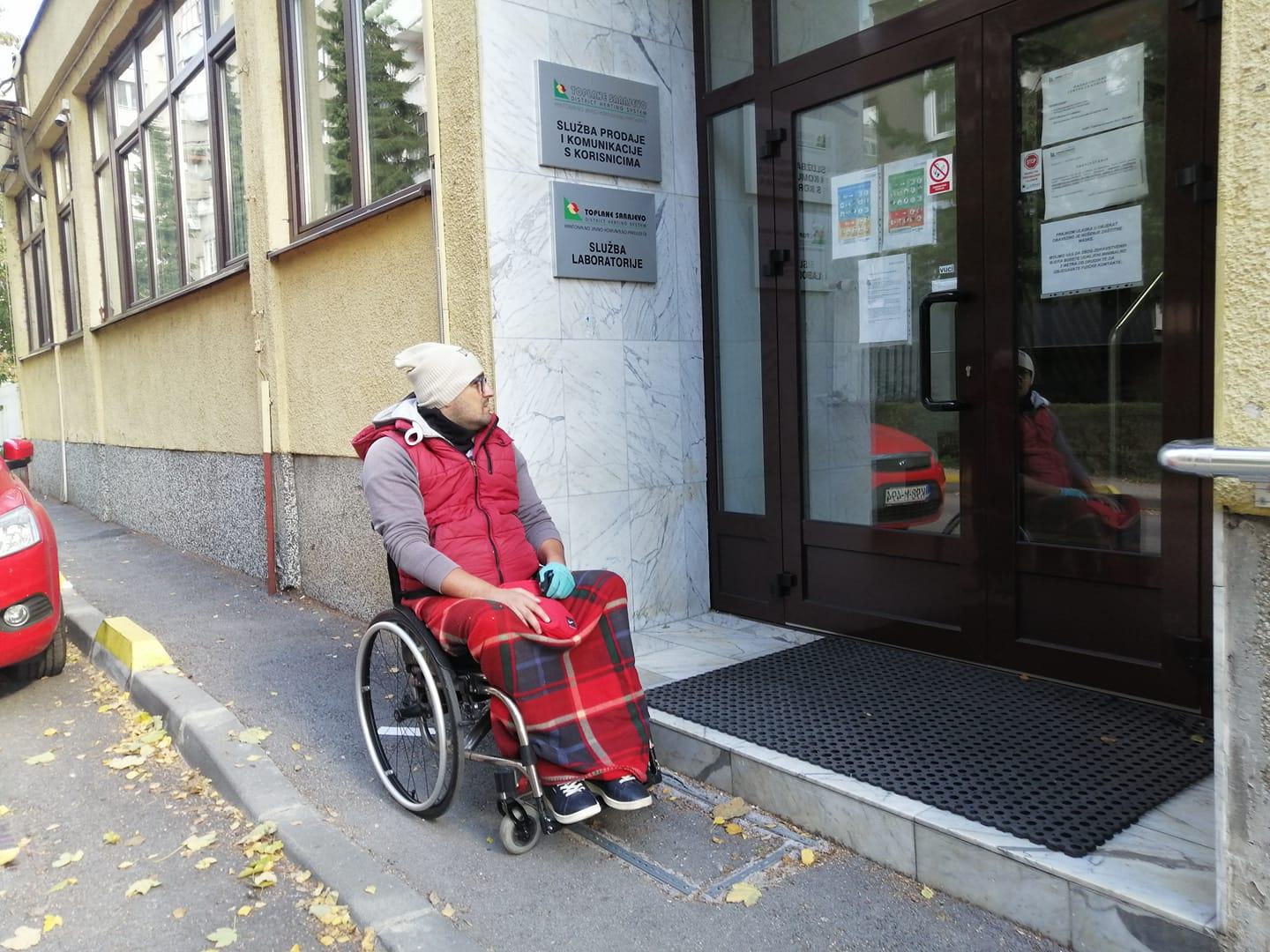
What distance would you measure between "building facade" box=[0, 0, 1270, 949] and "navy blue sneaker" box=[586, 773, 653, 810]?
1.48 m

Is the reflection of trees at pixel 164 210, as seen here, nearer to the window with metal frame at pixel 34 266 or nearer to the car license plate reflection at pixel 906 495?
the window with metal frame at pixel 34 266

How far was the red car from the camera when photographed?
16.0 feet

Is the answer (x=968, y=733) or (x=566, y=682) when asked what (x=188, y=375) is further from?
(x=968, y=733)

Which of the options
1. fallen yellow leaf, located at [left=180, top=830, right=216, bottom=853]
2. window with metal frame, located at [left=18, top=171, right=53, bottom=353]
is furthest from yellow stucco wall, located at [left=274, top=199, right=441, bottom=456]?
window with metal frame, located at [left=18, top=171, right=53, bottom=353]

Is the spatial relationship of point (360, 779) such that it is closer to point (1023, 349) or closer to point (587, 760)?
point (587, 760)

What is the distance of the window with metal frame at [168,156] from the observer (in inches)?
315

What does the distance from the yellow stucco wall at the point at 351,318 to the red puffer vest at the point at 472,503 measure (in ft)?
5.29

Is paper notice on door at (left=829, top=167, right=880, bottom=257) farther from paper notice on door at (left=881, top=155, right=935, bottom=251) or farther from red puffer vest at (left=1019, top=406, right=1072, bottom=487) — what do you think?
red puffer vest at (left=1019, top=406, right=1072, bottom=487)

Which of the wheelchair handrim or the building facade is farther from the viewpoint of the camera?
the building facade

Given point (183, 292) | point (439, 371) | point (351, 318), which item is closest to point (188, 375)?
point (183, 292)

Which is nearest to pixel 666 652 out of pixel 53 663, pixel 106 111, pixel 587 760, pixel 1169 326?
pixel 587 760

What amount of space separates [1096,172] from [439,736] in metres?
2.98

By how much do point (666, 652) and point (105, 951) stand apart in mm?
2567

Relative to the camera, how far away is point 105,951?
2.81 metres
